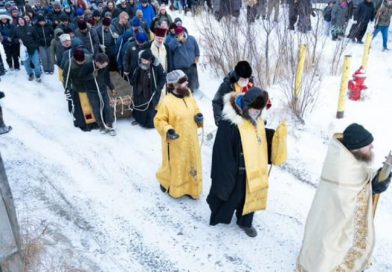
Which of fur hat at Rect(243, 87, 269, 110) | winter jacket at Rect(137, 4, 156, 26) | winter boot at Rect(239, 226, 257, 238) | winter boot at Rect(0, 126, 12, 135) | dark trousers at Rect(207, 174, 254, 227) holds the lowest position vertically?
winter boot at Rect(239, 226, 257, 238)

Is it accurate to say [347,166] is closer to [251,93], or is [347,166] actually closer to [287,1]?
[251,93]

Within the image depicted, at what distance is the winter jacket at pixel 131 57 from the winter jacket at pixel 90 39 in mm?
1501

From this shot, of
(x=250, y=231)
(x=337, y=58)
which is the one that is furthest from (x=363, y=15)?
(x=250, y=231)

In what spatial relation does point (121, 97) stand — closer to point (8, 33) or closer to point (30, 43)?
point (30, 43)

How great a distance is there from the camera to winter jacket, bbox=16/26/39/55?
10562 mm

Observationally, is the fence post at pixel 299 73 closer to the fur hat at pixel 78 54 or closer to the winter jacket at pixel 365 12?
the fur hat at pixel 78 54

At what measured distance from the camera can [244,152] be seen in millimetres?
4293

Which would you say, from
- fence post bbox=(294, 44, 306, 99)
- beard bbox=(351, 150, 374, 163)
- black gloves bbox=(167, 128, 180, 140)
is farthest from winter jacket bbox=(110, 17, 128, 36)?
beard bbox=(351, 150, 374, 163)

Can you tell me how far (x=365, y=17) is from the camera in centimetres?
1225

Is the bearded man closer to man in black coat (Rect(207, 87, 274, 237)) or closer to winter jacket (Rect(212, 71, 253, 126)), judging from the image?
man in black coat (Rect(207, 87, 274, 237))

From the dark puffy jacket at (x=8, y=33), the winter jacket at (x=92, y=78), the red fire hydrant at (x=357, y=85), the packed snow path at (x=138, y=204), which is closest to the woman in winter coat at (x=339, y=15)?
the packed snow path at (x=138, y=204)

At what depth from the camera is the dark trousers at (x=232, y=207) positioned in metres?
4.50

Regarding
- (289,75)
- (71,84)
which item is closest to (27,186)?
(71,84)

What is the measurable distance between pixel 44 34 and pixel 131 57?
14.0 ft
